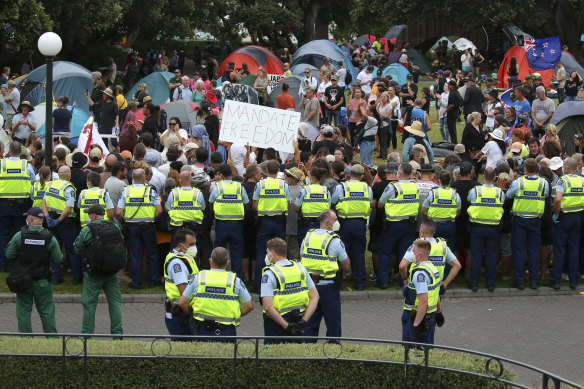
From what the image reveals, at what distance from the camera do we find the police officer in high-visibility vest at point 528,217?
12.2 metres

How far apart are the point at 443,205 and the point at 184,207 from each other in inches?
141

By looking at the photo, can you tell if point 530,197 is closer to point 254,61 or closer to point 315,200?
point 315,200

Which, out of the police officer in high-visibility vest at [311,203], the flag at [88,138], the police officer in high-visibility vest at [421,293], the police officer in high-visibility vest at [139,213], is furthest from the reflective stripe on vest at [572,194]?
the flag at [88,138]

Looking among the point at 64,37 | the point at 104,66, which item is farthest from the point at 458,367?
the point at 104,66

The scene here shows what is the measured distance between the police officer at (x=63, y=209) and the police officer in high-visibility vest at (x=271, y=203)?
8.50 ft

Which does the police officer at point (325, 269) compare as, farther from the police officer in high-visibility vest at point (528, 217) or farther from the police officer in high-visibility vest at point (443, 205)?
the police officer in high-visibility vest at point (528, 217)

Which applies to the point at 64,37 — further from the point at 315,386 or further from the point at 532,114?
the point at 315,386

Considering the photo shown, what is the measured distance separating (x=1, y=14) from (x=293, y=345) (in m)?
19.4

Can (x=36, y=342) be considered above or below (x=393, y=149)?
below

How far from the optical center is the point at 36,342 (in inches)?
339

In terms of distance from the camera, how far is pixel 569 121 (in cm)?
1892

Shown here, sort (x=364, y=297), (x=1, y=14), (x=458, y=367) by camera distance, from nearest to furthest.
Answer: (x=458, y=367) → (x=364, y=297) → (x=1, y=14)

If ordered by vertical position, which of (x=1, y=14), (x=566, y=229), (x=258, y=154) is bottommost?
(x=566, y=229)

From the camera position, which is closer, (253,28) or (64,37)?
(64,37)
